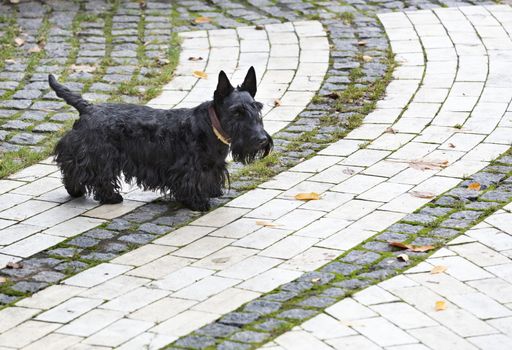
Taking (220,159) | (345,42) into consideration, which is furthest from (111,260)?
(345,42)

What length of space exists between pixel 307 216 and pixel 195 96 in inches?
113

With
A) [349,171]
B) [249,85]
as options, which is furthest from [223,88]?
[349,171]

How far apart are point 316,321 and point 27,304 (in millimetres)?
1765

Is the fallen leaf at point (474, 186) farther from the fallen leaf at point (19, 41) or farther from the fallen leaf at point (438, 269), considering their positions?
the fallen leaf at point (19, 41)

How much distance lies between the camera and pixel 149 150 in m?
7.44

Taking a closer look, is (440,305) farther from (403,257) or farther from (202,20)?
(202,20)

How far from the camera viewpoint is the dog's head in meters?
7.07

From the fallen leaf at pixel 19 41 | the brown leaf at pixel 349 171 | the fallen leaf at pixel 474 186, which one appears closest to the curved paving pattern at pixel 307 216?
the brown leaf at pixel 349 171

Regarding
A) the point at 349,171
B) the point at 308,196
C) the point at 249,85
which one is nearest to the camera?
the point at 249,85

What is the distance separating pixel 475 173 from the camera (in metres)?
7.87

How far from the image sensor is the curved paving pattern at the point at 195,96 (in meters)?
7.16

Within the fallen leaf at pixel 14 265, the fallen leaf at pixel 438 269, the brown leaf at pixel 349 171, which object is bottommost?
the fallen leaf at pixel 14 265

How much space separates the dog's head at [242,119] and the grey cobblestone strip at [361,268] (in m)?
1.07

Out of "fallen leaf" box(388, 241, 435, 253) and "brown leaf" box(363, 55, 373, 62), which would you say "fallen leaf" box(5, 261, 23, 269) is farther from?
"brown leaf" box(363, 55, 373, 62)
